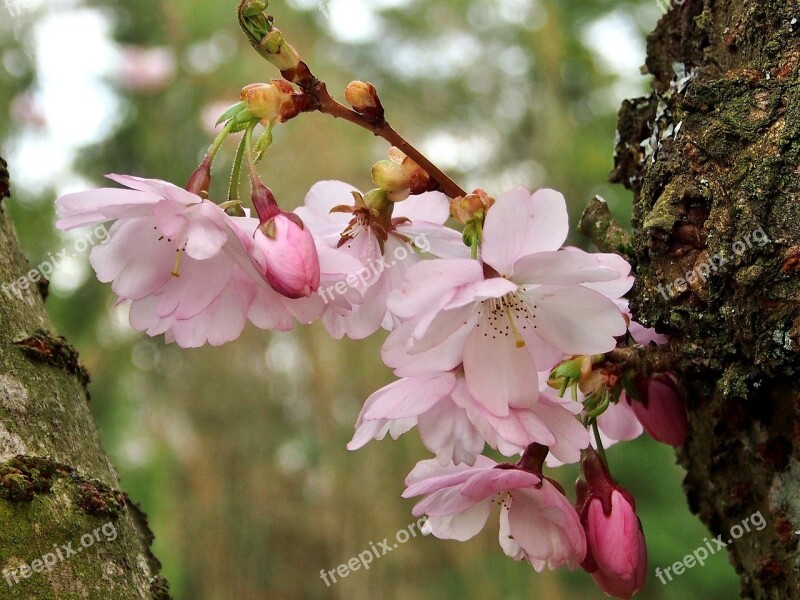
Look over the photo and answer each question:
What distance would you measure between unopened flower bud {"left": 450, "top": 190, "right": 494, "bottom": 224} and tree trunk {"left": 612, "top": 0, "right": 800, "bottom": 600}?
122 millimetres

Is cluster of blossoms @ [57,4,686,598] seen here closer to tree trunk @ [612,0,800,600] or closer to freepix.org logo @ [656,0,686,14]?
tree trunk @ [612,0,800,600]

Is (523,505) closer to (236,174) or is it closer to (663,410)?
(663,410)

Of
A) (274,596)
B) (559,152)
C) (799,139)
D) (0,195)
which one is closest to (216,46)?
(559,152)

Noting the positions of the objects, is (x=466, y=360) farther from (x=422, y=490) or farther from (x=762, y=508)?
(x=762, y=508)

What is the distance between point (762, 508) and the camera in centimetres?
64

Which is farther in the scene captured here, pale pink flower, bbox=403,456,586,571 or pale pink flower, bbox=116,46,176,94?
pale pink flower, bbox=116,46,176,94

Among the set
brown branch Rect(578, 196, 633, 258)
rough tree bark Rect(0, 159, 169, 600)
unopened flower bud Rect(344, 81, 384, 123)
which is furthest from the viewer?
brown branch Rect(578, 196, 633, 258)

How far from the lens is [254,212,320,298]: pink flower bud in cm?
49

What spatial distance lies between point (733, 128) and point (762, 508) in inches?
11.8

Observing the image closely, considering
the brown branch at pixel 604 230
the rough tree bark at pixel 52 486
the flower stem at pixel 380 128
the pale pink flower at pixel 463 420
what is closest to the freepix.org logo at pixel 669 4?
the brown branch at pixel 604 230

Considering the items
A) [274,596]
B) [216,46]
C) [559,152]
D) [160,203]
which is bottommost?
[160,203]

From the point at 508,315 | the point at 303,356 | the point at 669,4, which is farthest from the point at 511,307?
the point at 303,356

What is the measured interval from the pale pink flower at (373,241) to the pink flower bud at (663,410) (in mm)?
201

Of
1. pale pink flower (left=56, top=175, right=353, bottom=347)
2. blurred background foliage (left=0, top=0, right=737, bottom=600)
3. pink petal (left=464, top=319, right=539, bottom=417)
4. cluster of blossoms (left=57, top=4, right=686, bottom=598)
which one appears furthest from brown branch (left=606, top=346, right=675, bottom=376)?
blurred background foliage (left=0, top=0, right=737, bottom=600)
